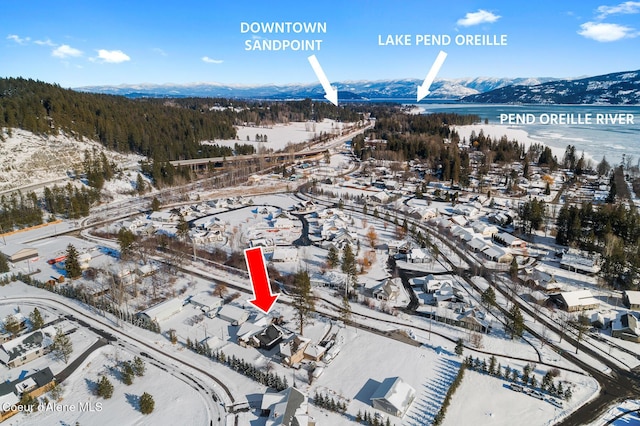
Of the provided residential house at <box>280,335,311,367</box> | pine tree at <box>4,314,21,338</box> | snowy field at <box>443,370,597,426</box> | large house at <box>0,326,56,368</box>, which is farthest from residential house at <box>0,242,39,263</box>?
snowy field at <box>443,370,597,426</box>

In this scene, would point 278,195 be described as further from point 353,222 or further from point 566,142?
point 566,142

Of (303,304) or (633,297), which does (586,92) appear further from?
(303,304)

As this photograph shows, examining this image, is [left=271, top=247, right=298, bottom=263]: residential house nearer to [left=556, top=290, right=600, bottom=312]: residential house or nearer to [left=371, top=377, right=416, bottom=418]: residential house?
[left=371, top=377, right=416, bottom=418]: residential house

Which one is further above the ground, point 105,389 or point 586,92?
point 586,92

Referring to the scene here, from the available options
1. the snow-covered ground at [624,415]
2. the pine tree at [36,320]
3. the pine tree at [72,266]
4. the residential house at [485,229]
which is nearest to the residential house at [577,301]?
the snow-covered ground at [624,415]

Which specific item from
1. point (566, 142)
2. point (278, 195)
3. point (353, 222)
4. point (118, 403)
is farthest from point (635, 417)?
point (566, 142)

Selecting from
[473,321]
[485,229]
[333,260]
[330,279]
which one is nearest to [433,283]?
[473,321]

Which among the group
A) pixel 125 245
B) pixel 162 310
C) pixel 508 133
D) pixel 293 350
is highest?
pixel 508 133
